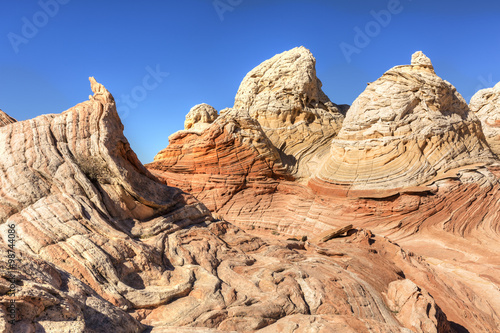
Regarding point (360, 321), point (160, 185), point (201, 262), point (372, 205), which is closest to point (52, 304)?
point (201, 262)

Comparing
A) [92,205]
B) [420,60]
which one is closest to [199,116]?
[420,60]

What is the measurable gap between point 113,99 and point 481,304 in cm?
931

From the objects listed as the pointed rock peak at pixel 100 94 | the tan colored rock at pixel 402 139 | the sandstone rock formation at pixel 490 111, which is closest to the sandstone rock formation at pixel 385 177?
the tan colored rock at pixel 402 139

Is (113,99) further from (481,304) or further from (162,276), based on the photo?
(481,304)

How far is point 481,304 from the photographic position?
27.2ft

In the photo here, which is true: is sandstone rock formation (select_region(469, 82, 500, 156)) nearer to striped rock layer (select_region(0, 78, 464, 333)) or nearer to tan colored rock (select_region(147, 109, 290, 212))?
tan colored rock (select_region(147, 109, 290, 212))

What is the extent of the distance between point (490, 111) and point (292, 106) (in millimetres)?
13169

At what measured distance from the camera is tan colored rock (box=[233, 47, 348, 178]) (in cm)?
2036

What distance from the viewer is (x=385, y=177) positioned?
15188 millimetres

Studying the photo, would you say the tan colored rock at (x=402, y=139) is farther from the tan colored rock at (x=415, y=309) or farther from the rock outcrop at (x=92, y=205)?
the rock outcrop at (x=92, y=205)

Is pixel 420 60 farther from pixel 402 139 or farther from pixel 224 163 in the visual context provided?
pixel 224 163

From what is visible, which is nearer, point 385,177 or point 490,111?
point 385,177

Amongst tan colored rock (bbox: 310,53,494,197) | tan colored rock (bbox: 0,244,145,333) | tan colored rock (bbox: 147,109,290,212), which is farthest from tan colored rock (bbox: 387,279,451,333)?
tan colored rock (bbox: 147,109,290,212)

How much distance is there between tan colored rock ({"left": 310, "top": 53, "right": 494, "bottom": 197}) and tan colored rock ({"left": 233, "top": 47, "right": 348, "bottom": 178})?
306 centimetres
